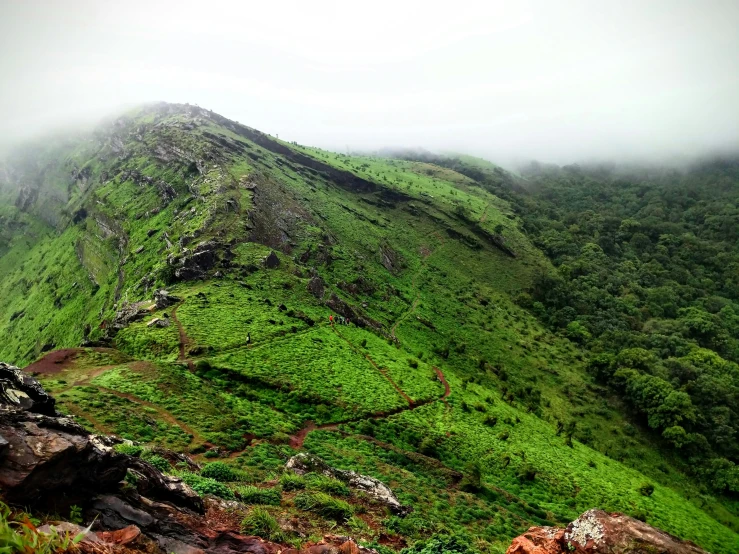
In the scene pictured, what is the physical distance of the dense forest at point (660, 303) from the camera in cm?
7350

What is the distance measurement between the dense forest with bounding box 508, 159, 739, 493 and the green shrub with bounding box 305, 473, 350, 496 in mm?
74112

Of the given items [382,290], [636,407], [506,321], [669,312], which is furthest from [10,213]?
[669,312]

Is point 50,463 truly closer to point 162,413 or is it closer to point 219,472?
point 219,472

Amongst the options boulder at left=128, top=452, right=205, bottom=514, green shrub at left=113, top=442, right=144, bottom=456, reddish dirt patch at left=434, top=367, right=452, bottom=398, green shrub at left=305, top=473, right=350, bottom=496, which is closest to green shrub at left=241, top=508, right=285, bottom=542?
boulder at left=128, top=452, right=205, bottom=514

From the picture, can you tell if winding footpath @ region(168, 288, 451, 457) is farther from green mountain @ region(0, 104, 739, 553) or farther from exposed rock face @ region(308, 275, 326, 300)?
exposed rock face @ region(308, 275, 326, 300)

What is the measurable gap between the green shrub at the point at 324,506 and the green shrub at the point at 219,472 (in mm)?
4612

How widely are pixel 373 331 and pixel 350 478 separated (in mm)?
41975

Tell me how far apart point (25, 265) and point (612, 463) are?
164668mm

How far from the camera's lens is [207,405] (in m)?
31.9

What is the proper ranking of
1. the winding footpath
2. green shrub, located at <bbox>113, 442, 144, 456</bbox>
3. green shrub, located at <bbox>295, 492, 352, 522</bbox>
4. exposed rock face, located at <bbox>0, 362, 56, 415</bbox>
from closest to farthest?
exposed rock face, located at <bbox>0, 362, 56, 415</bbox>, green shrub, located at <bbox>295, 492, 352, 522</bbox>, green shrub, located at <bbox>113, 442, 144, 456</bbox>, the winding footpath

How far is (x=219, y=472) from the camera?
2027 centimetres

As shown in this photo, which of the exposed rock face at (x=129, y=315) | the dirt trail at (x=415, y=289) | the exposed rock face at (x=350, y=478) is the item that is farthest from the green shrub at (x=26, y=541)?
the dirt trail at (x=415, y=289)

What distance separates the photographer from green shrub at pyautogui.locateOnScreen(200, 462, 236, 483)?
65.0ft

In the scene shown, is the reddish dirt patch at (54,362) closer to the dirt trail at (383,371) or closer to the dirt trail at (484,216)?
the dirt trail at (383,371)
